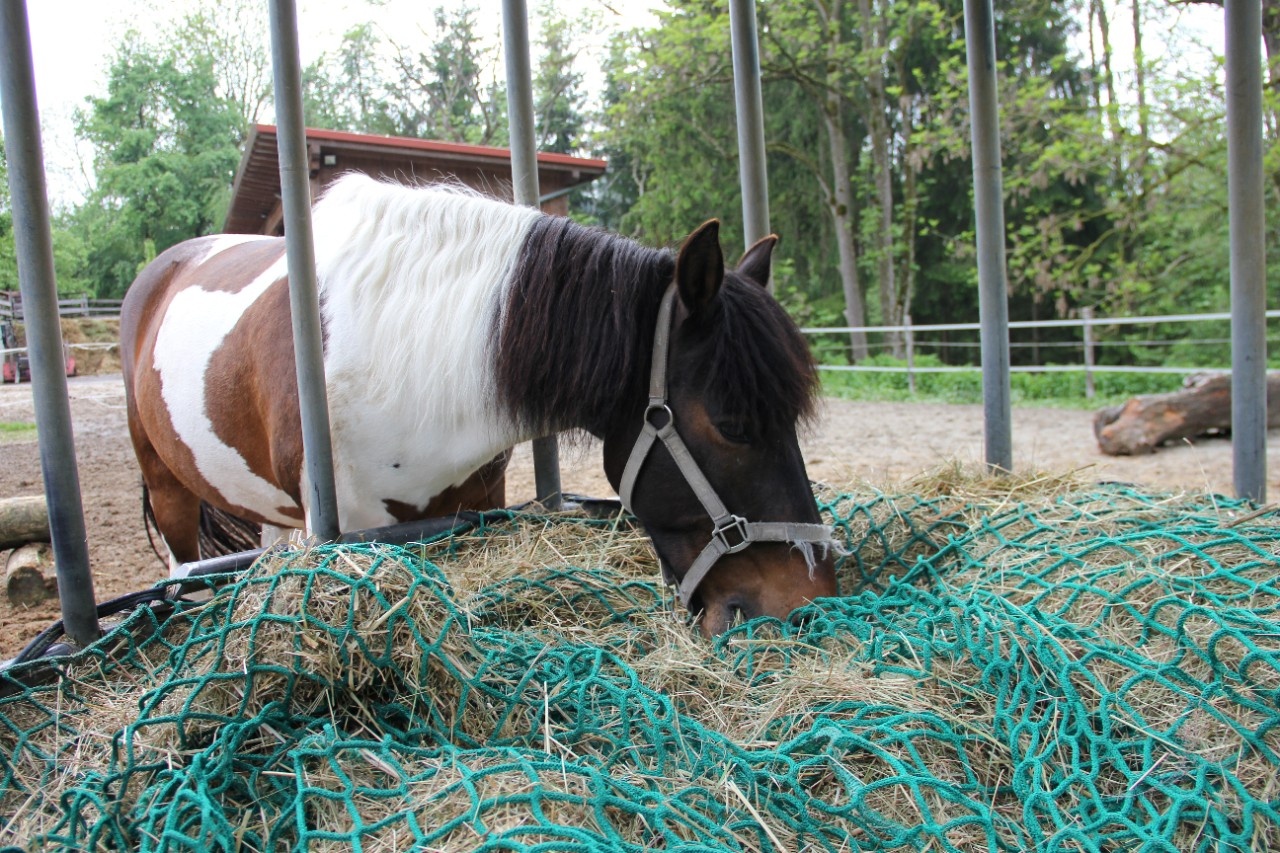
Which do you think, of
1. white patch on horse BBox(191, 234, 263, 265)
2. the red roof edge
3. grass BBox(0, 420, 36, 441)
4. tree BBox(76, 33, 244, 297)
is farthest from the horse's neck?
the red roof edge

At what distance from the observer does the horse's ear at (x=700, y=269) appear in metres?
1.81

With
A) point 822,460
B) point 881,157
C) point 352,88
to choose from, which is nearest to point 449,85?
point 352,88

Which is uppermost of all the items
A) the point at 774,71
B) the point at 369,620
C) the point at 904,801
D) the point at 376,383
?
the point at 774,71

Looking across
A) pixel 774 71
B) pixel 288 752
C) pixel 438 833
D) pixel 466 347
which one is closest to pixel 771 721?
pixel 438 833

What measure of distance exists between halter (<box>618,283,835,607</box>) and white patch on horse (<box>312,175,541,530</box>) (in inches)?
14.5

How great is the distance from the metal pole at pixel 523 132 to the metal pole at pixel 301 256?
0.74m

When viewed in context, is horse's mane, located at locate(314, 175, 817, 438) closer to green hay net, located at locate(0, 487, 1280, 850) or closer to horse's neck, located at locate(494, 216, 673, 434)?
horse's neck, located at locate(494, 216, 673, 434)

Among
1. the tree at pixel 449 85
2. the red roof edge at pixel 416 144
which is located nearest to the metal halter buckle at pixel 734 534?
the red roof edge at pixel 416 144

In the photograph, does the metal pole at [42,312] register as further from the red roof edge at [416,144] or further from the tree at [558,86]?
the tree at [558,86]

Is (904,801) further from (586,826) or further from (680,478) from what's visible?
(680,478)

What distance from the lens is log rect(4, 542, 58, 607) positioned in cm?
369

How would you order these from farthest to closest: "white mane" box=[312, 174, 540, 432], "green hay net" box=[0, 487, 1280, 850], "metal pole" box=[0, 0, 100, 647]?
"white mane" box=[312, 174, 540, 432] → "metal pole" box=[0, 0, 100, 647] → "green hay net" box=[0, 487, 1280, 850]

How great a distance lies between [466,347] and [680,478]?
2.02 ft

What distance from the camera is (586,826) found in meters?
1.08
